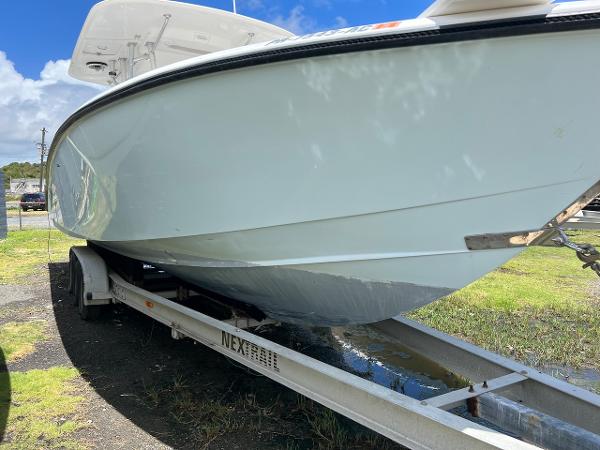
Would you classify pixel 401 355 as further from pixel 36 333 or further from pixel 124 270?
pixel 36 333

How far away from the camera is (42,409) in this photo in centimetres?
295

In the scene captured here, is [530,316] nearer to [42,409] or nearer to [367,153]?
[367,153]

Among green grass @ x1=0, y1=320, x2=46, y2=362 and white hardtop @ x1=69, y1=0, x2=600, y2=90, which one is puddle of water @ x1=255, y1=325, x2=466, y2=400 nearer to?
green grass @ x1=0, y1=320, x2=46, y2=362

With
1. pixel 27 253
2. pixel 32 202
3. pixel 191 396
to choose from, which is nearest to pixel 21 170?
pixel 32 202

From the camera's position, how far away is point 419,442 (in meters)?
2.00

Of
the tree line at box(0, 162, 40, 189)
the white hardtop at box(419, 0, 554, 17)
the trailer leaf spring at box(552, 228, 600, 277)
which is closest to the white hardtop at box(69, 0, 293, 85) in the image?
the white hardtop at box(419, 0, 554, 17)

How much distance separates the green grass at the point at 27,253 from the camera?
7.33 meters

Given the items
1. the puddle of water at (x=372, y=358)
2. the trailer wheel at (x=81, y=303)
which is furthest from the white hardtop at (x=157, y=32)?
the puddle of water at (x=372, y=358)

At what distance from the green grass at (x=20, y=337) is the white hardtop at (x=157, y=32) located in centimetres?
236

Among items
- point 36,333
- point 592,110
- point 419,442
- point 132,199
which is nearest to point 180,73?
point 132,199

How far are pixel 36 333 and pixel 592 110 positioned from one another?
4428mm

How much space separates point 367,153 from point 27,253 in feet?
29.3

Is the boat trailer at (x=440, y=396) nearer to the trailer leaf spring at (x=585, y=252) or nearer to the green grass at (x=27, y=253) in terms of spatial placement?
the trailer leaf spring at (x=585, y=252)

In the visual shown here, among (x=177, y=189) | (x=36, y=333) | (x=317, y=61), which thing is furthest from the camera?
(x=36, y=333)
